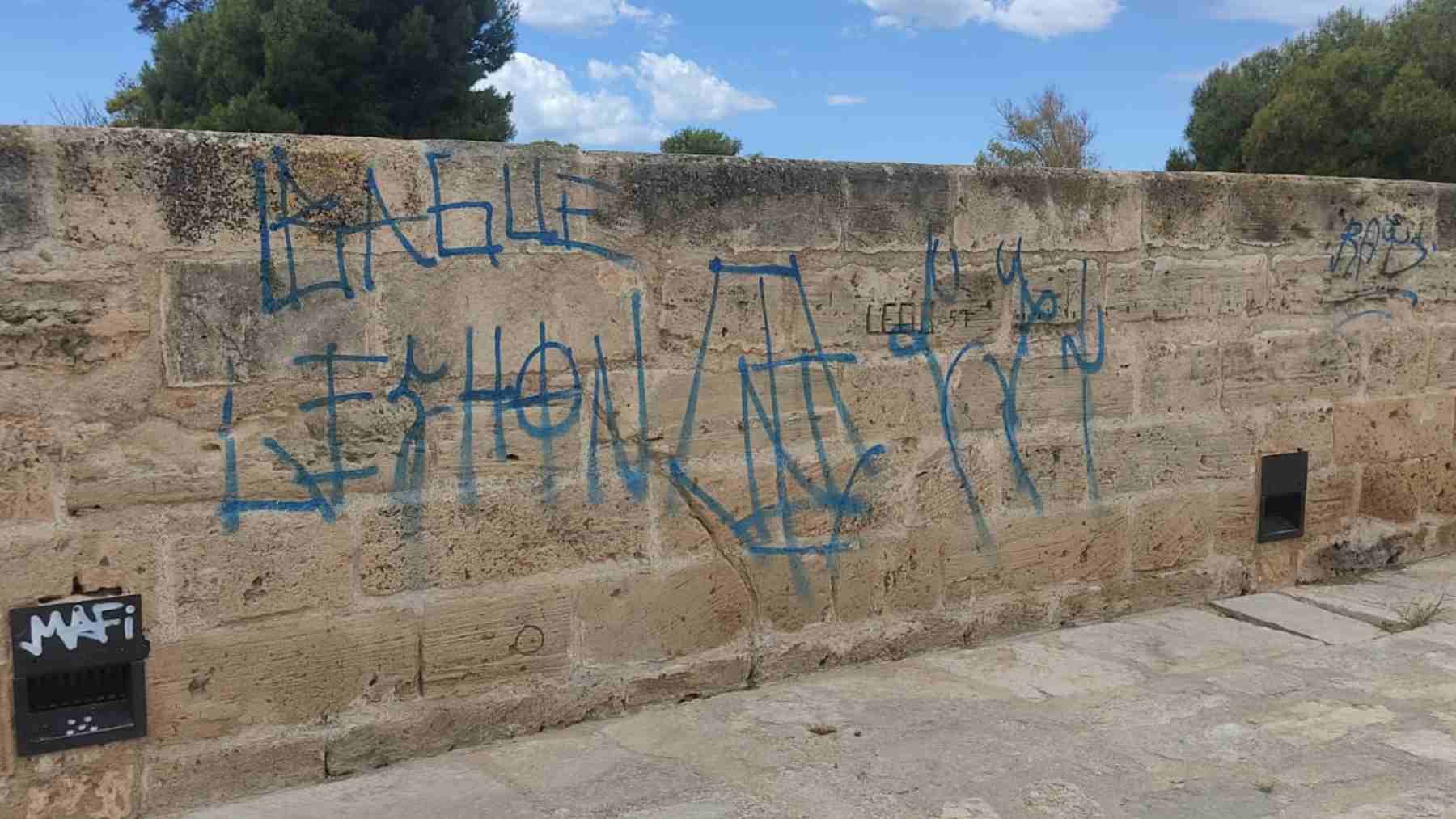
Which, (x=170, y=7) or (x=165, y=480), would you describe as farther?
(x=170, y=7)

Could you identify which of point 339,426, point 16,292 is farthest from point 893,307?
point 16,292

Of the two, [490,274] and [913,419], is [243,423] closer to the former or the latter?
[490,274]

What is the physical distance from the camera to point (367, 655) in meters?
2.72

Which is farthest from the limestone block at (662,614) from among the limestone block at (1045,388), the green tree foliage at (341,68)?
the green tree foliage at (341,68)

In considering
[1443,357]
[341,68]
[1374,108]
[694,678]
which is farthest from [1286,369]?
[1374,108]

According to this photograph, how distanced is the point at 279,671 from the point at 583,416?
0.93 m

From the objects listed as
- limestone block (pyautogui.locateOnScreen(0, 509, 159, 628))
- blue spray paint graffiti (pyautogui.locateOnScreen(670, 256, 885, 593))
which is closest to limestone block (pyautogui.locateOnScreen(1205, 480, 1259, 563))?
blue spray paint graffiti (pyautogui.locateOnScreen(670, 256, 885, 593))

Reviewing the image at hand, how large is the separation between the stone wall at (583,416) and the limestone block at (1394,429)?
0.68 ft

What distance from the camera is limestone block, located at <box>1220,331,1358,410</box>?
4074 millimetres

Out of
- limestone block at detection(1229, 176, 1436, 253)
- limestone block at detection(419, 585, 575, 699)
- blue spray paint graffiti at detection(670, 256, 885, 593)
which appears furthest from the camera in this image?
limestone block at detection(1229, 176, 1436, 253)

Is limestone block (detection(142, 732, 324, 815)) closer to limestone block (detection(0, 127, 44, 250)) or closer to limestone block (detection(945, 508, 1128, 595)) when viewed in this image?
limestone block (detection(0, 127, 44, 250))

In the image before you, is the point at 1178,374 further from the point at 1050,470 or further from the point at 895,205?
the point at 895,205

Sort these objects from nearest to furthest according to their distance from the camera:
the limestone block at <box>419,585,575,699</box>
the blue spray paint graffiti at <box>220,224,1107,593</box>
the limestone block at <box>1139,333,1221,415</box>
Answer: the blue spray paint graffiti at <box>220,224,1107,593</box> → the limestone block at <box>419,585,575,699</box> → the limestone block at <box>1139,333,1221,415</box>

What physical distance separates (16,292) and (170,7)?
3263 cm
